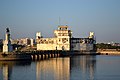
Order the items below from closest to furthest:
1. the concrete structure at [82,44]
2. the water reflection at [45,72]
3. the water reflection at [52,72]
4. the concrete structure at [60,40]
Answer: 1. the water reflection at [45,72]
2. the water reflection at [52,72]
3. the concrete structure at [60,40]
4. the concrete structure at [82,44]

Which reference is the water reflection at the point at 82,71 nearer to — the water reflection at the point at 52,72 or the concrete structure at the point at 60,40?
the water reflection at the point at 52,72

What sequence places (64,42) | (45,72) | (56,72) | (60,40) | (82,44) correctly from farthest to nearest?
(82,44), (60,40), (64,42), (56,72), (45,72)

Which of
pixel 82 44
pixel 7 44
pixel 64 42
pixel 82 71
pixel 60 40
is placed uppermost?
pixel 60 40

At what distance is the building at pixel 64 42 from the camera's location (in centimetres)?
14175

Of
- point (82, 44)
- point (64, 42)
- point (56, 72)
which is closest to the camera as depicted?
point (56, 72)

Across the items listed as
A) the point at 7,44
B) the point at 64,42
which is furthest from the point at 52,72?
the point at 64,42

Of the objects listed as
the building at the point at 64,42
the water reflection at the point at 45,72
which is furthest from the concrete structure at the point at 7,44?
the building at the point at 64,42

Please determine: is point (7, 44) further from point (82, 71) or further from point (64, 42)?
point (64, 42)

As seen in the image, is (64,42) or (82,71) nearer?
(82,71)

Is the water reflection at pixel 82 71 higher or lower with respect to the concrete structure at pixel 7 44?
lower

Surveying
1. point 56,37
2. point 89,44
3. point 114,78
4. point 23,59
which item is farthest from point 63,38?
point 114,78

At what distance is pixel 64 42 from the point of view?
465 ft

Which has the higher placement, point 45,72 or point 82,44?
point 82,44

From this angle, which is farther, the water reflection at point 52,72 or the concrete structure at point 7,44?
the concrete structure at point 7,44
